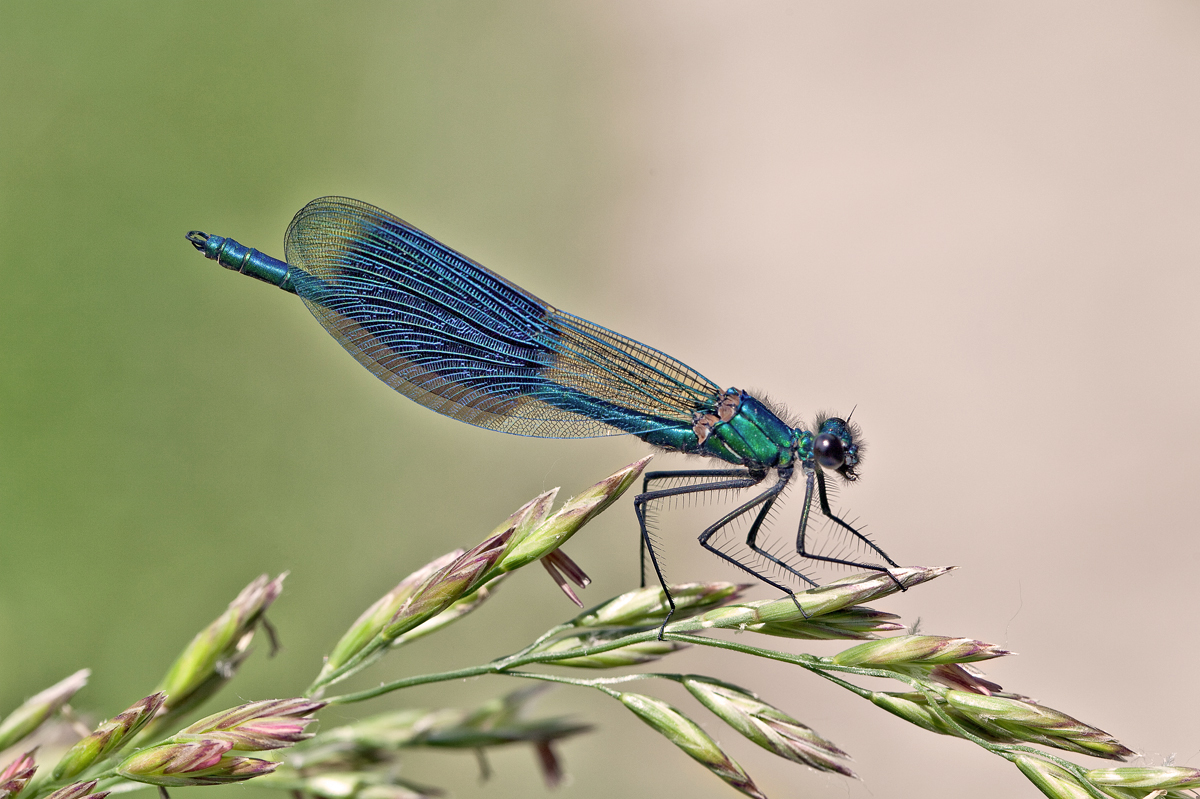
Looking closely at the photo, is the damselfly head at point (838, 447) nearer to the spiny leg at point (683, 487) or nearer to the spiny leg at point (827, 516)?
the spiny leg at point (827, 516)

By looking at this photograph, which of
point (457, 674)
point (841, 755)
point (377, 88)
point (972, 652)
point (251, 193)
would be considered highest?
point (377, 88)

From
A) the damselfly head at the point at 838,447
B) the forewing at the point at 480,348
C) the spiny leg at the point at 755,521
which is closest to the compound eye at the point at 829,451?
the damselfly head at the point at 838,447

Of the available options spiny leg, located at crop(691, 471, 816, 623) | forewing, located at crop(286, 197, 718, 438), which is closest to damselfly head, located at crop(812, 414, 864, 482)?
spiny leg, located at crop(691, 471, 816, 623)

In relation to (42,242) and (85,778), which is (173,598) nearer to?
(42,242)

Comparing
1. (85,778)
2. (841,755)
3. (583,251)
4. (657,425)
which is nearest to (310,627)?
(657,425)

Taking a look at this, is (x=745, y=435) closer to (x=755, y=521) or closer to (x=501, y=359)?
(x=755, y=521)

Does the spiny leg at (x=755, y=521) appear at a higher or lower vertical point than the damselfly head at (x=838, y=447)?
lower

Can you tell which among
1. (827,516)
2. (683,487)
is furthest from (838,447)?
(683,487)
